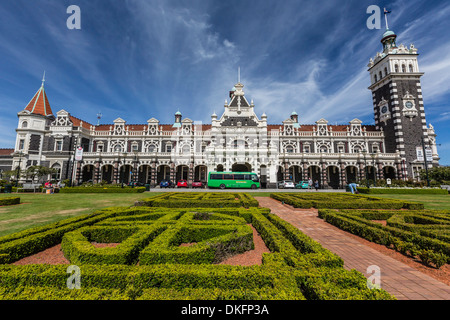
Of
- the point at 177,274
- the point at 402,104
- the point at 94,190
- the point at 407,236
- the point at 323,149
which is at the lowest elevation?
the point at 407,236

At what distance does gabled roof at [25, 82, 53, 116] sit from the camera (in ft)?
127

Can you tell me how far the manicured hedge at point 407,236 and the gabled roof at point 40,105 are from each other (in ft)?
175

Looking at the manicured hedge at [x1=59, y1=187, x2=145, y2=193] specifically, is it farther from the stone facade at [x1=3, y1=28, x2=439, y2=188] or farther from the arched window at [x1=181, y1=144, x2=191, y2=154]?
the arched window at [x1=181, y1=144, x2=191, y2=154]

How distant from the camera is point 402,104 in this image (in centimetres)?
3747

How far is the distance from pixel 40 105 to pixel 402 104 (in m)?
71.9

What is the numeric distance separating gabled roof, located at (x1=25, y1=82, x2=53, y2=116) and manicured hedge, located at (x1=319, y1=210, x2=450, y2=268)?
53220 mm

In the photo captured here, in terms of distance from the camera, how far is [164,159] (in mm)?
37844

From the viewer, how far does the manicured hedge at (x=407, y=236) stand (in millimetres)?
4602

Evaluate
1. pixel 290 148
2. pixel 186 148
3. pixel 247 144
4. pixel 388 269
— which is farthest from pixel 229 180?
pixel 388 269

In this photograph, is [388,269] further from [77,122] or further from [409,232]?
[77,122]

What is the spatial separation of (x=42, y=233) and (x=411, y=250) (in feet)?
31.5

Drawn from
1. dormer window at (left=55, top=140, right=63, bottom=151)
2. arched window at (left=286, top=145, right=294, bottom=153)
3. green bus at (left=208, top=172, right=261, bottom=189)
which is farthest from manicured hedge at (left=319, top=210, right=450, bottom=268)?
dormer window at (left=55, top=140, right=63, bottom=151)

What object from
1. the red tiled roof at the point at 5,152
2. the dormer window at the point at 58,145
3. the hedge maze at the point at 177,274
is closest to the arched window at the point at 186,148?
the dormer window at the point at 58,145
